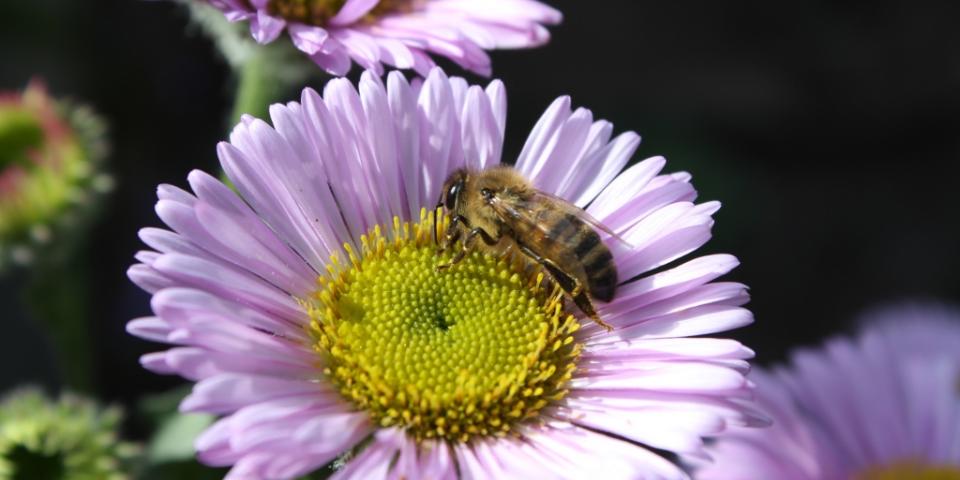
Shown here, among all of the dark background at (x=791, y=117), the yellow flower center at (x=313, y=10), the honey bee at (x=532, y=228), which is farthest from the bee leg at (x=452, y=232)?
the dark background at (x=791, y=117)

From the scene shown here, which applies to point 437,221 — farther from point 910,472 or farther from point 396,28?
point 910,472

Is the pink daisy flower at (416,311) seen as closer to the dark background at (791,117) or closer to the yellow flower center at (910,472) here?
the yellow flower center at (910,472)

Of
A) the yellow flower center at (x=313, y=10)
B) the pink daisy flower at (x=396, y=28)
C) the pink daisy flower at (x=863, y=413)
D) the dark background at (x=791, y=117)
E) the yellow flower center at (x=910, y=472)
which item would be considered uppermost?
the dark background at (x=791, y=117)

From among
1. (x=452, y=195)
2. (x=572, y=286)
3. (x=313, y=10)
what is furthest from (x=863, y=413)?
(x=313, y=10)

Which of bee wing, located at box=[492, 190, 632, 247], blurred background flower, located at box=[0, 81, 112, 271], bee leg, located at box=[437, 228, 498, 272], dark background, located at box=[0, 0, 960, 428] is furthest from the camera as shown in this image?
dark background, located at box=[0, 0, 960, 428]

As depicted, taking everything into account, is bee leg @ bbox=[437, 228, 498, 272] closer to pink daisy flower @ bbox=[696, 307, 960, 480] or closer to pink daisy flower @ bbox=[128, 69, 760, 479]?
pink daisy flower @ bbox=[128, 69, 760, 479]

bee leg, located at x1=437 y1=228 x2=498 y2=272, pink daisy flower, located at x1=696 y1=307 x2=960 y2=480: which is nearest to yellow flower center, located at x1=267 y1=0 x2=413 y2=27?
bee leg, located at x1=437 y1=228 x2=498 y2=272

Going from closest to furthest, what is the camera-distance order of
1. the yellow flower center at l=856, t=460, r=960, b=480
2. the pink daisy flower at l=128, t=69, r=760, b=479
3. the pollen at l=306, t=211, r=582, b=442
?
the pink daisy flower at l=128, t=69, r=760, b=479
the pollen at l=306, t=211, r=582, b=442
the yellow flower center at l=856, t=460, r=960, b=480

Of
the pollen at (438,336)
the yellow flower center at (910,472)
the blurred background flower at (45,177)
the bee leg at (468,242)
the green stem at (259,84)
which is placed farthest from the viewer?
the yellow flower center at (910,472)
